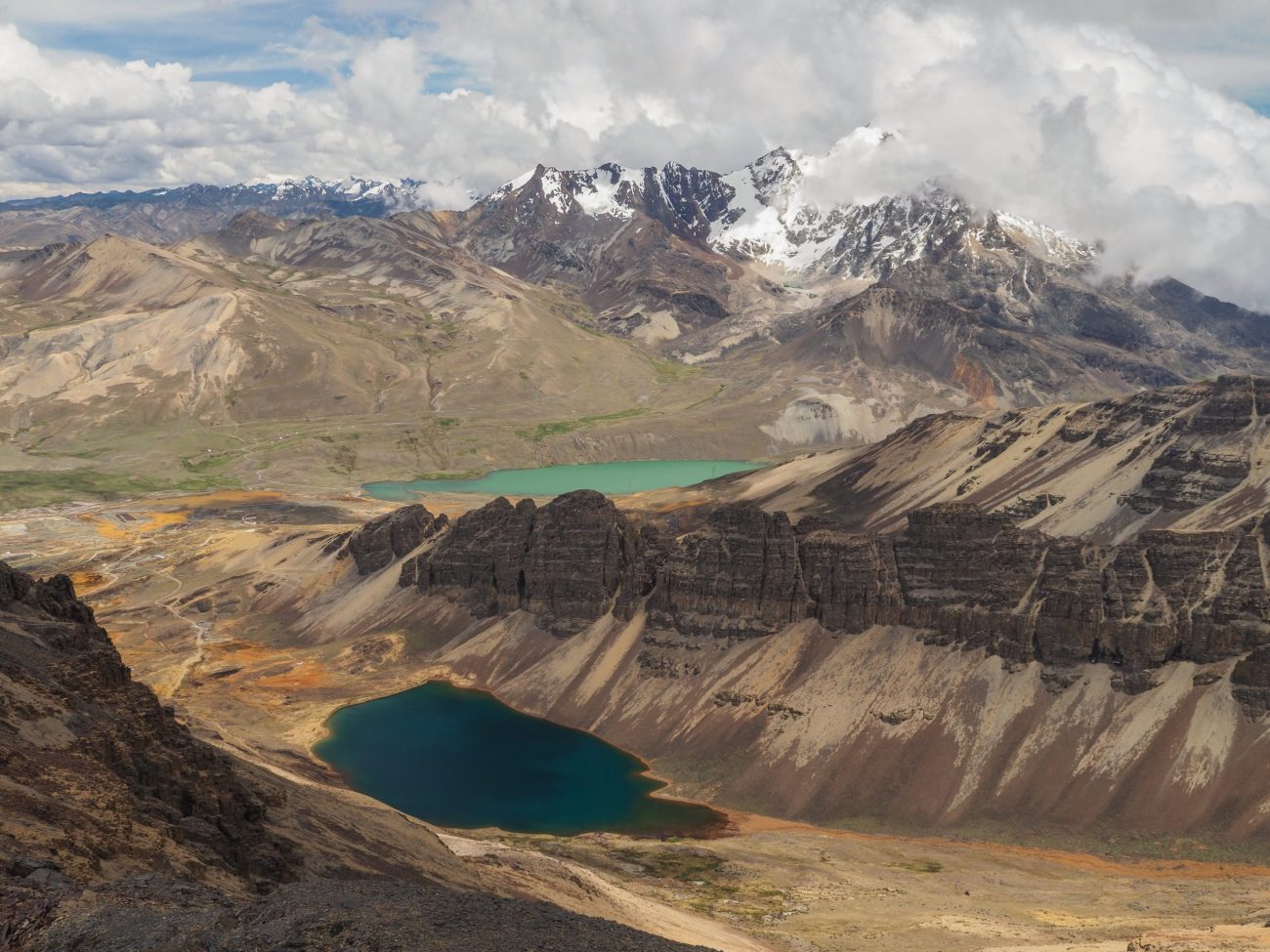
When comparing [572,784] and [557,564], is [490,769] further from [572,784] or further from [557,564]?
[557,564]

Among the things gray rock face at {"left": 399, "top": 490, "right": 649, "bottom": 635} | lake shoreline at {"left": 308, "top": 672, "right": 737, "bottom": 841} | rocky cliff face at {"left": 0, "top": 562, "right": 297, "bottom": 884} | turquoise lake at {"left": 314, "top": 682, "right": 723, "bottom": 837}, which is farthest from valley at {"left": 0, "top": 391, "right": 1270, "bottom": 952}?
rocky cliff face at {"left": 0, "top": 562, "right": 297, "bottom": 884}

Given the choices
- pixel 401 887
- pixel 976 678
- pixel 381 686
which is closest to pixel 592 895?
pixel 401 887

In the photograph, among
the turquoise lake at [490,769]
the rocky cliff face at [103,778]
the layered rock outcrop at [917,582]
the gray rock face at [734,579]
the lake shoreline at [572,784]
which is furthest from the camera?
the gray rock face at [734,579]

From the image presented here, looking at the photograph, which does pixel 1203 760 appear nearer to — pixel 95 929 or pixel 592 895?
pixel 592 895

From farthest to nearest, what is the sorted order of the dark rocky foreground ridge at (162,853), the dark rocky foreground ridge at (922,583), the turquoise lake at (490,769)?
1. the dark rocky foreground ridge at (922,583)
2. the turquoise lake at (490,769)
3. the dark rocky foreground ridge at (162,853)

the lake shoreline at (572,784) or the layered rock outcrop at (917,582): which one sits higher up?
the layered rock outcrop at (917,582)

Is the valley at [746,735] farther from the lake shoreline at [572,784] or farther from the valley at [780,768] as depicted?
the lake shoreline at [572,784]

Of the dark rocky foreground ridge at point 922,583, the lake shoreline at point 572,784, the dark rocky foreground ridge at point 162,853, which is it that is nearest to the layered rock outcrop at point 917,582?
the dark rocky foreground ridge at point 922,583

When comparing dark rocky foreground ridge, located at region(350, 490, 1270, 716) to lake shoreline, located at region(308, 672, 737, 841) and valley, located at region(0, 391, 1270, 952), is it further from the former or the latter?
lake shoreline, located at region(308, 672, 737, 841)
